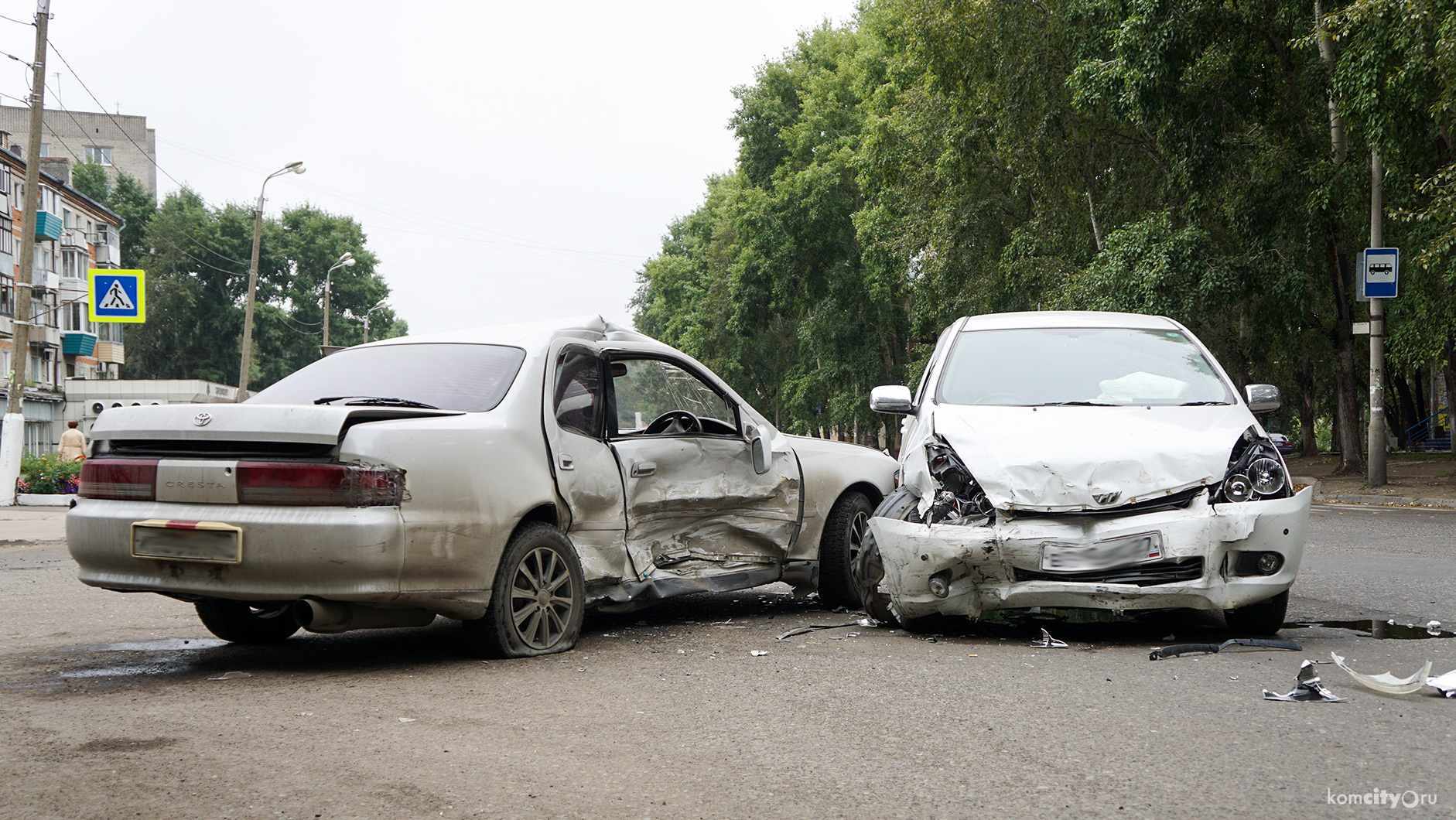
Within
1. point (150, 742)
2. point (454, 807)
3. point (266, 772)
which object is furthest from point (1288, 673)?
Result: point (150, 742)

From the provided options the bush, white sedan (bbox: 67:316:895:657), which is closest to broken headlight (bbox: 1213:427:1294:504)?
white sedan (bbox: 67:316:895:657)

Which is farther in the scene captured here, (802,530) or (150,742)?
(802,530)

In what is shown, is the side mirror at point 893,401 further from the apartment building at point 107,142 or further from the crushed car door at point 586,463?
the apartment building at point 107,142

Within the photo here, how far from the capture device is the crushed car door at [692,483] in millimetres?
6816

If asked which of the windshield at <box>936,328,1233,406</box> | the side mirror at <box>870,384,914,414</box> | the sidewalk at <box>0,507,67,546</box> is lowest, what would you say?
the sidewalk at <box>0,507,67,546</box>

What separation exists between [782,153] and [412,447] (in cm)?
4337

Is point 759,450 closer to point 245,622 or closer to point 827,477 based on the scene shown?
point 827,477

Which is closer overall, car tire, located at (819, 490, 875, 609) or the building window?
car tire, located at (819, 490, 875, 609)

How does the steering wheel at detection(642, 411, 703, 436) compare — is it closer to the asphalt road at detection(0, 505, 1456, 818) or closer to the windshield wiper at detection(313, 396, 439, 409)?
the asphalt road at detection(0, 505, 1456, 818)

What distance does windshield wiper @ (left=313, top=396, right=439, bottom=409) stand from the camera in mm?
5957

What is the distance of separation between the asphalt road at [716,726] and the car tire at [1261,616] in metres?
0.19

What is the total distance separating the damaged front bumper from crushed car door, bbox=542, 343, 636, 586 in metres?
1.64

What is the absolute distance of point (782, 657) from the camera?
606cm

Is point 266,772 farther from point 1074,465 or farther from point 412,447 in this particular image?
point 1074,465
